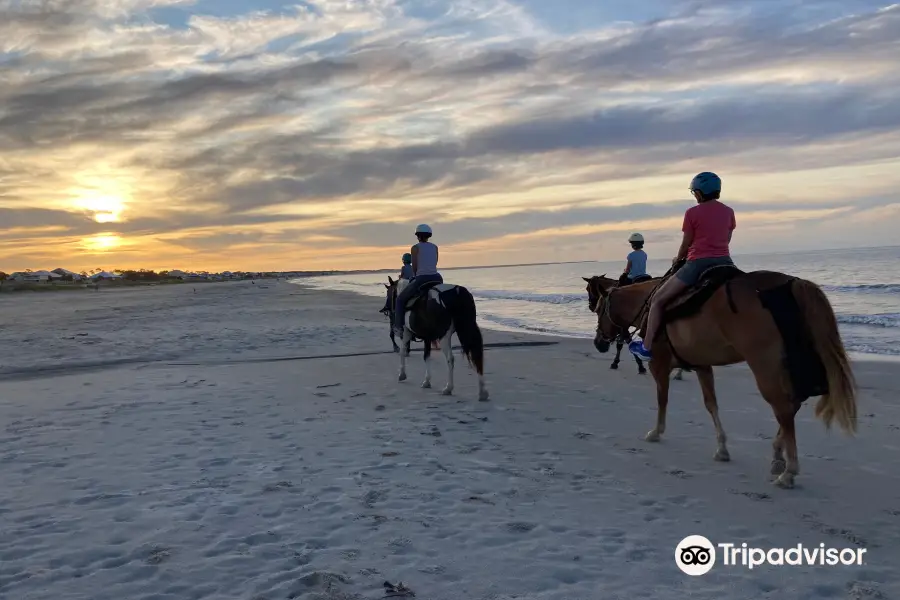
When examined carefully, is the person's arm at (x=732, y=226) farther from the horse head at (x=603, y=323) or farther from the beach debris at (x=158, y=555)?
the beach debris at (x=158, y=555)

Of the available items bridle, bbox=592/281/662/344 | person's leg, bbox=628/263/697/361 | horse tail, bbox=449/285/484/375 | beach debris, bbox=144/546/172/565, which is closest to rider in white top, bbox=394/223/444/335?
horse tail, bbox=449/285/484/375

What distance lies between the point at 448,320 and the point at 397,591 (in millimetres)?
6730

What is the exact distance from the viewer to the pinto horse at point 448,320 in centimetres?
995

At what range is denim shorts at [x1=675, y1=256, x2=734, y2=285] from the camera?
6293 millimetres

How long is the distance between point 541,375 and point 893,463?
6.47 m

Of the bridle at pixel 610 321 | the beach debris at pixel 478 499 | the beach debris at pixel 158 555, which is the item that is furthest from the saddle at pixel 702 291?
the beach debris at pixel 158 555

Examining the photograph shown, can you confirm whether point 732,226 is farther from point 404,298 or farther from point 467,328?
point 404,298

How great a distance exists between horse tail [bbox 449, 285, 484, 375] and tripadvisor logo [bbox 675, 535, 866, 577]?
5.69 meters

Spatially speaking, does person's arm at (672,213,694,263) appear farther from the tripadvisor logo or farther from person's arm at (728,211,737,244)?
the tripadvisor logo

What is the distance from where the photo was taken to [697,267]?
20.9ft

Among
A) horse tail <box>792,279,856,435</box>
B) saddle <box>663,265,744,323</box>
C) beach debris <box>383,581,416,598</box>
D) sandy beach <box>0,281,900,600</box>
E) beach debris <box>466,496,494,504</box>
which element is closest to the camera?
beach debris <box>383,581,416,598</box>

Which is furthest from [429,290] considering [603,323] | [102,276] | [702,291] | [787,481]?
[102,276]

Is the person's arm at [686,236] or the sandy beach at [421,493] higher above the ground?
the person's arm at [686,236]

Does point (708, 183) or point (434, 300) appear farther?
point (434, 300)
